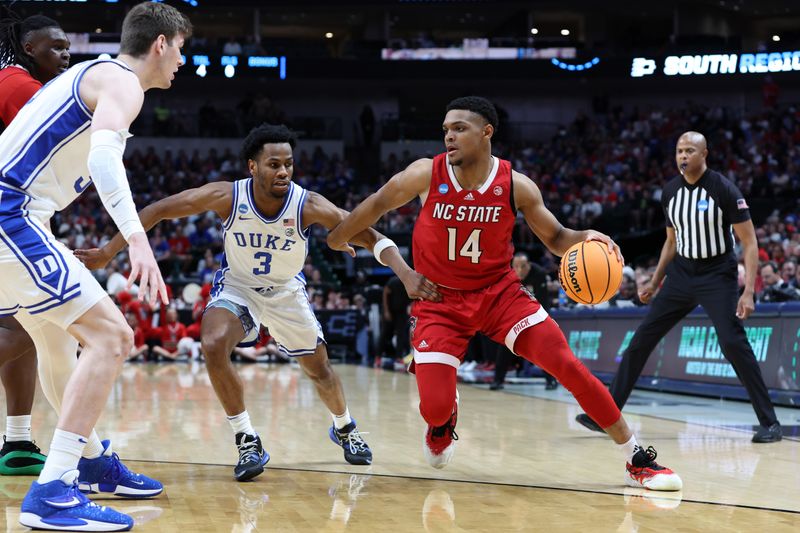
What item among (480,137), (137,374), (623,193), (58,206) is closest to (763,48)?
(623,193)

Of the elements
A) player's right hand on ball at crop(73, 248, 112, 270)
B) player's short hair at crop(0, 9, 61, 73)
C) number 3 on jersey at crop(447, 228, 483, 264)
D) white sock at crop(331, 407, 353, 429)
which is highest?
player's short hair at crop(0, 9, 61, 73)

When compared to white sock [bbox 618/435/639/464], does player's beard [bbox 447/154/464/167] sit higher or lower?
higher

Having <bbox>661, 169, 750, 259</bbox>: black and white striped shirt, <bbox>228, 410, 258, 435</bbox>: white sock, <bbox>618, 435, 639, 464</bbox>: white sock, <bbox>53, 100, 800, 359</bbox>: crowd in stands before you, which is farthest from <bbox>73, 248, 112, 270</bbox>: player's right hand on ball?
<bbox>53, 100, 800, 359</bbox>: crowd in stands

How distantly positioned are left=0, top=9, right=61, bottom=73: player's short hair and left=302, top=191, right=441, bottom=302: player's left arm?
5.73 ft

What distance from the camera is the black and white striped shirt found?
7320 mm

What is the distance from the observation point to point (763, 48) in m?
30.0

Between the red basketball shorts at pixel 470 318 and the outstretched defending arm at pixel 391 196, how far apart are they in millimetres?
573

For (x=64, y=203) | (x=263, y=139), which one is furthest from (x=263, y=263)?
(x=64, y=203)

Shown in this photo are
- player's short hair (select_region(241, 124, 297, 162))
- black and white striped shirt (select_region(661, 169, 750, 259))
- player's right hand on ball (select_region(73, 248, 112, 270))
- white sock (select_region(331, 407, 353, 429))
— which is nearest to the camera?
player's right hand on ball (select_region(73, 248, 112, 270))

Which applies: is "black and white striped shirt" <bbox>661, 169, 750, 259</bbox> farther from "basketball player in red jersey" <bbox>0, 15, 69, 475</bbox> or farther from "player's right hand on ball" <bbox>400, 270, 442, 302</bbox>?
"basketball player in red jersey" <bbox>0, 15, 69, 475</bbox>

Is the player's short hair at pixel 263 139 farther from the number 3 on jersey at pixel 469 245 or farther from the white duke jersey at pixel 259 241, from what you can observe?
the number 3 on jersey at pixel 469 245

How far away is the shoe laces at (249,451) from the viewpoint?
17.4ft

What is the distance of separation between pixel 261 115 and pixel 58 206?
2936 centimetres

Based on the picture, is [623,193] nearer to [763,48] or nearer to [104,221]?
[763,48]
